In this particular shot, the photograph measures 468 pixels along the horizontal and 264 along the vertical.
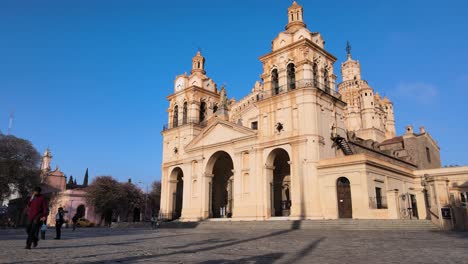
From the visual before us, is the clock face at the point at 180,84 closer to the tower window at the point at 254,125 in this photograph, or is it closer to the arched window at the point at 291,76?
the tower window at the point at 254,125

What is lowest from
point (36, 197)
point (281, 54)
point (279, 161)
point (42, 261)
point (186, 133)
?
point (42, 261)

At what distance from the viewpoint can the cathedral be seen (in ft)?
91.1

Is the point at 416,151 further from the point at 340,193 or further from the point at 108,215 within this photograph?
the point at 108,215

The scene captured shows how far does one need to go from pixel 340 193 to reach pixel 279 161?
30.2 ft

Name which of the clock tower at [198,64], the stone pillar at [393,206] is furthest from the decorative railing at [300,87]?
the clock tower at [198,64]

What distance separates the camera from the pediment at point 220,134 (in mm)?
35069

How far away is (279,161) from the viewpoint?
37.0 metres

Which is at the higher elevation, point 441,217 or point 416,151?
point 416,151

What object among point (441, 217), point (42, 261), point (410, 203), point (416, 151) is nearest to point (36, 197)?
point (42, 261)

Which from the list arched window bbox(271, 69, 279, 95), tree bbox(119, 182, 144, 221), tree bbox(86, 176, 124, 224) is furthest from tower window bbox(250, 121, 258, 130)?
tree bbox(119, 182, 144, 221)

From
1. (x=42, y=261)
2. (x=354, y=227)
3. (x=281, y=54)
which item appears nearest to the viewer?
(x=42, y=261)

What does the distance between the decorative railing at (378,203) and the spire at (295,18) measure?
59.9 feet

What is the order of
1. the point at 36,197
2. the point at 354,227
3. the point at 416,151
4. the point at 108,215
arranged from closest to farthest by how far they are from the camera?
the point at 36,197
the point at 354,227
the point at 416,151
the point at 108,215

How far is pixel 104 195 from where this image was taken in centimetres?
5441
